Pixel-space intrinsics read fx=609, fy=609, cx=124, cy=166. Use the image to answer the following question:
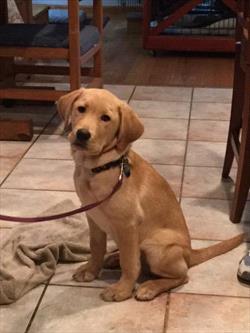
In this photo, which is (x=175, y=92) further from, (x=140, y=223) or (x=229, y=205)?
(x=140, y=223)

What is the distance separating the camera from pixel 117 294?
5.27 feet

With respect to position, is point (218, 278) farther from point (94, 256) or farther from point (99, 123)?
→ point (99, 123)

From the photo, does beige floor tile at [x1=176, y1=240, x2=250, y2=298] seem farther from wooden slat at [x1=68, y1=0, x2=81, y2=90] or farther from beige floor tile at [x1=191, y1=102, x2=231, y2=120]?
beige floor tile at [x1=191, y1=102, x2=231, y2=120]

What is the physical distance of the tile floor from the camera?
1543 millimetres

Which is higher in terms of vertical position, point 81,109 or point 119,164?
point 81,109

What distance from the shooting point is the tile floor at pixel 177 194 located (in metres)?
1.54

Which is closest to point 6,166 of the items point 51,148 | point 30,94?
point 51,148

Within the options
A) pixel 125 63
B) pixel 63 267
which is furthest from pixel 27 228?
pixel 125 63

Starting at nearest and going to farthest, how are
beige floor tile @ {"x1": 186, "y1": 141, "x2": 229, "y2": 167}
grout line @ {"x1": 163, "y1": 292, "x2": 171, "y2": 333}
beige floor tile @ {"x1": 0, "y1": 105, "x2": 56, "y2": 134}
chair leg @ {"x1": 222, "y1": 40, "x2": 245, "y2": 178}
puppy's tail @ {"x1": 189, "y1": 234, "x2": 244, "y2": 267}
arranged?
grout line @ {"x1": 163, "y1": 292, "x2": 171, "y2": 333} < puppy's tail @ {"x1": 189, "y1": 234, "x2": 244, "y2": 267} < chair leg @ {"x1": 222, "y1": 40, "x2": 245, "y2": 178} < beige floor tile @ {"x1": 186, "y1": 141, "x2": 229, "y2": 167} < beige floor tile @ {"x1": 0, "y1": 105, "x2": 56, "y2": 134}

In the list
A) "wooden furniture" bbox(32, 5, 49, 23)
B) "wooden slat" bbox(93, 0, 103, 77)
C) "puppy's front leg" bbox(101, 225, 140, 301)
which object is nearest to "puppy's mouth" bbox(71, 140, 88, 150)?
"puppy's front leg" bbox(101, 225, 140, 301)

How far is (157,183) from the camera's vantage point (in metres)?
1.64

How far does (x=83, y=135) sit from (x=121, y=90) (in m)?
2.27

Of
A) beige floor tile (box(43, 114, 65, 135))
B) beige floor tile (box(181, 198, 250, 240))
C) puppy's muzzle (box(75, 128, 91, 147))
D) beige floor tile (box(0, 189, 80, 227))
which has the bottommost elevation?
beige floor tile (box(43, 114, 65, 135))

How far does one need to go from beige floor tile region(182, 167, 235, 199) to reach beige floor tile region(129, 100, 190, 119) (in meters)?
0.72
